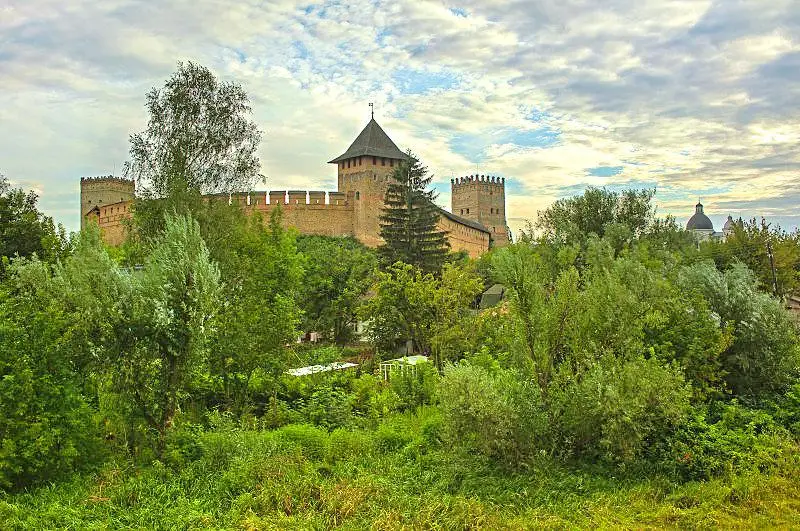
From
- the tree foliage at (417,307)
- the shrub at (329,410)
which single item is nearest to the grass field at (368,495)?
the shrub at (329,410)

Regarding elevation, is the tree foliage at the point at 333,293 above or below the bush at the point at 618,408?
above

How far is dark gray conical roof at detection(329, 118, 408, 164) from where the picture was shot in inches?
1783

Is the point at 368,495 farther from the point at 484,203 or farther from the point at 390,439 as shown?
the point at 484,203

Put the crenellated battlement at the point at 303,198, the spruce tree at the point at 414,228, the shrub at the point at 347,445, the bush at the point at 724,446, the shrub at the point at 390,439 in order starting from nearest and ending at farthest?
the bush at the point at 724,446, the shrub at the point at 347,445, the shrub at the point at 390,439, the spruce tree at the point at 414,228, the crenellated battlement at the point at 303,198

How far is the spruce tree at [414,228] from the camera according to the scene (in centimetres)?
2961

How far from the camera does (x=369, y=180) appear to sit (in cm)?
4556

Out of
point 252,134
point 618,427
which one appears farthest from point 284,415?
point 252,134

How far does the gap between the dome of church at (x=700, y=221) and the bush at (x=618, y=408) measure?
89.8 meters

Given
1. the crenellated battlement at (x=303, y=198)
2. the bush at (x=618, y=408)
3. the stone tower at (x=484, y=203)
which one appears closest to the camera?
the bush at (x=618, y=408)

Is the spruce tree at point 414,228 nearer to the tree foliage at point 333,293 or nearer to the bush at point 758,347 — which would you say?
the tree foliage at point 333,293

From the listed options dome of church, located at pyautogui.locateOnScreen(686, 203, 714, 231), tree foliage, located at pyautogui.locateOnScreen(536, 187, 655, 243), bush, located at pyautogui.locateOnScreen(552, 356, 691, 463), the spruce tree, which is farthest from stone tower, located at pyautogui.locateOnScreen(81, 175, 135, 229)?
dome of church, located at pyautogui.locateOnScreen(686, 203, 714, 231)

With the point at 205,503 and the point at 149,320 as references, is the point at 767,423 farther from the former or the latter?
the point at 149,320

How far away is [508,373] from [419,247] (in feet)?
62.3

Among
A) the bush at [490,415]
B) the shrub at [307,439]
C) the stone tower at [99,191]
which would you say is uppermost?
the stone tower at [99,191]
